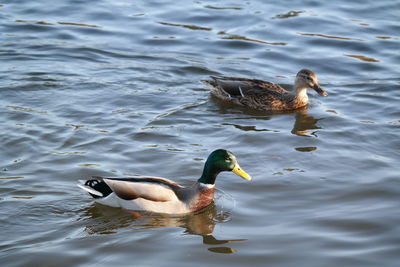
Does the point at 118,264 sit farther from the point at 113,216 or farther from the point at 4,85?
the point at 4,85

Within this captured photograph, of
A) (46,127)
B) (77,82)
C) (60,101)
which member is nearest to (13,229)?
(46,127)

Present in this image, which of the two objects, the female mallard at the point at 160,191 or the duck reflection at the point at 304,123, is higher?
the duck reflection at the point at 304,123

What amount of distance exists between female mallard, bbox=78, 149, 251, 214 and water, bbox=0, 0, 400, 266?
13cm

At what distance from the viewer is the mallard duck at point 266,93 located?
1259cm

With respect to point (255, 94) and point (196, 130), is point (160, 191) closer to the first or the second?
point (196, 130)

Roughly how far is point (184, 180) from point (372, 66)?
20.4 feet

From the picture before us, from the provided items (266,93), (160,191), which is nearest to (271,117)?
(266,93)

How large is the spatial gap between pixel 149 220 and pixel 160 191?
34 centimetres

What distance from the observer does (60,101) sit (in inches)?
482

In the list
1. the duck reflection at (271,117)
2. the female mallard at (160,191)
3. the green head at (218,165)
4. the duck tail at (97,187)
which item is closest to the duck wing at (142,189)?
the female mallard at (160,191)

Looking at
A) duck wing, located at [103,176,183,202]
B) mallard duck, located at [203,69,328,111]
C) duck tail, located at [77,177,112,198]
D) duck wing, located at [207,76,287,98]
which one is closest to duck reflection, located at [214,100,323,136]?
mallard duck, located at [203,69,328,111]

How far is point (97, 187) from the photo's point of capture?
28.7ft

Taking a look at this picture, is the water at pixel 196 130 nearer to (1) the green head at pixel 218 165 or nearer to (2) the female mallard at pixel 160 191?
(2) the female mallard at pixel 160 191

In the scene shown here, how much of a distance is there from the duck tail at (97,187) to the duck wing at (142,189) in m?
0.11
